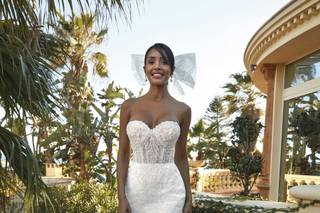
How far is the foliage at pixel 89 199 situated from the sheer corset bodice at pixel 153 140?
3.91m

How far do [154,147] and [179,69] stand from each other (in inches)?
22.4

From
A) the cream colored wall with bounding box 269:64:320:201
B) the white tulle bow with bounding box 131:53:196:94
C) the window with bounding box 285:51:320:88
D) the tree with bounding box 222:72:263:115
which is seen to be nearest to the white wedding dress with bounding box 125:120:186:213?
the white tulle bow with bounding box 131:53:196:94

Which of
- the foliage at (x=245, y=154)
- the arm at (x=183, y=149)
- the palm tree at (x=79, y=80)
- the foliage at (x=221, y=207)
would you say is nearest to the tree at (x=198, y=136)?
the palm tree at (x=79, y=80)

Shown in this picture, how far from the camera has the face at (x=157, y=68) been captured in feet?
6.41

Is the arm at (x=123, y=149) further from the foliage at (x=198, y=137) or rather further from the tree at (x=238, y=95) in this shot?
the tree at (x=238, y=95)

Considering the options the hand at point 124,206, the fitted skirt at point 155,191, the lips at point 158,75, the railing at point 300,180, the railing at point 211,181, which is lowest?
the railing at point 211,181

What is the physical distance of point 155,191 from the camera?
1932mm

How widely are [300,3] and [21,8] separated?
5104 mm

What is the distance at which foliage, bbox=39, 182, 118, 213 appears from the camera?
5.76 m

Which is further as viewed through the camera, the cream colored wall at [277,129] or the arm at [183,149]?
the cream colored wall at [277,129]

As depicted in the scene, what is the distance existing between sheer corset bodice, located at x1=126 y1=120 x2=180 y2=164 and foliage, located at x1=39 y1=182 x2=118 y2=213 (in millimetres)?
3909

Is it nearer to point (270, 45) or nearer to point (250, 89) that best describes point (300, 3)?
point (270, 45)

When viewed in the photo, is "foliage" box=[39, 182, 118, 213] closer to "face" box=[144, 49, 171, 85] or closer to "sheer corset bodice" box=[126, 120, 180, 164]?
"sheer corset bodice" box=[126, 120, 180, 164]

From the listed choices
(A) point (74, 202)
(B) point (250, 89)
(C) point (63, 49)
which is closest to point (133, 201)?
(C) point (63, 49)
